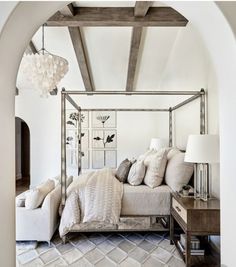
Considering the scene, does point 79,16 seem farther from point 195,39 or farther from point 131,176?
point 131,176

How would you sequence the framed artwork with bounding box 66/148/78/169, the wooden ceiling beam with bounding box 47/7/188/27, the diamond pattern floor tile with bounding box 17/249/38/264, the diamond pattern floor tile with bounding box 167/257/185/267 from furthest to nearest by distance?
the framed artwork with bounding box 66/148/78/169
the wooden ceiling beam with bounding box 47/7/188/27
the diamond pattern floor tile with bounding box 17/249/38/264
the diamond pattern floor tile with bounding box 167/257/185/267

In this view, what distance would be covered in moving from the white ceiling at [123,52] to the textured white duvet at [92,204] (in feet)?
6.60

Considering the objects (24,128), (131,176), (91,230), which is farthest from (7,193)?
(24,128)

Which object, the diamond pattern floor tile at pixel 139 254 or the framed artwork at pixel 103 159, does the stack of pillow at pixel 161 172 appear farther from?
the framed artwork at pixel 103 159

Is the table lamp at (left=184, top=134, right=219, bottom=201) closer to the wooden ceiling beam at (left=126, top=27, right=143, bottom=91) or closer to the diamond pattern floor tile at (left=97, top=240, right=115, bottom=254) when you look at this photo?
the diamond pattern floor tile at (left=97, top=240, right=115, bottom=254)

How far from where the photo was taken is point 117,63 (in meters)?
5.96

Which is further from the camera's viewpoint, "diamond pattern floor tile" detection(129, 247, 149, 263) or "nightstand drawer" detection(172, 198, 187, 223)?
"diamond pattern floor tile" detection(129, 247, 149, 263)

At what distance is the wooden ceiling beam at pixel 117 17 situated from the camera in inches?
140

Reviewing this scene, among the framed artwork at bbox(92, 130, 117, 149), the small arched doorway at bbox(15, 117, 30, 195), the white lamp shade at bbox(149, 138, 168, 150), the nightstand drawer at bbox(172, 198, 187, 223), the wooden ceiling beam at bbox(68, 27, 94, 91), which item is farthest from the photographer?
the small arched doorway at bbox(15, 117, 30, 195)

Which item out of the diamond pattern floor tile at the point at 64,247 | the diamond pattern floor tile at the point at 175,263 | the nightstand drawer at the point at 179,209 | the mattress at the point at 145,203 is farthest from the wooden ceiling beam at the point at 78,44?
the diamond pattern floor tile at the point at 175,263

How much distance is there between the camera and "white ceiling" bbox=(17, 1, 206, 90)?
422 centimetres

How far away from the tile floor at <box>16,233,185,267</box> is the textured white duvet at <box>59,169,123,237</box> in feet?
0.87

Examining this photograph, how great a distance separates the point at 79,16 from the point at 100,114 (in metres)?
3.86

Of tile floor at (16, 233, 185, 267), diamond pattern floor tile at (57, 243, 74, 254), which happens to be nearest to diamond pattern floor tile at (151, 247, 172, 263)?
tile floor at (16, 233, 185, 267)
